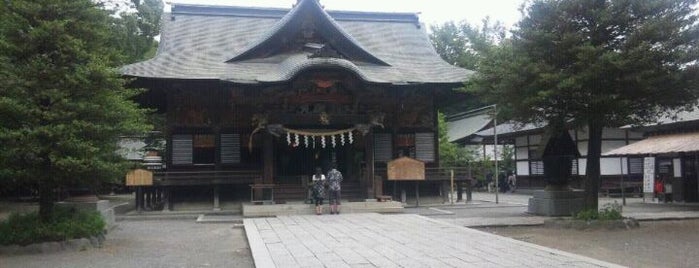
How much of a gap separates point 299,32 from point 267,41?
132 cm

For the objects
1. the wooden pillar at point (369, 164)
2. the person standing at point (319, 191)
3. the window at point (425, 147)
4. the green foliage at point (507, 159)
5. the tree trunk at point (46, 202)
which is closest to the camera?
→ the tree trunk at point (46, 202)

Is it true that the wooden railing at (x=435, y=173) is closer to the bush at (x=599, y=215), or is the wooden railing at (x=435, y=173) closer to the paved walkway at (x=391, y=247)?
the paved walkway at (x=391, y=247)

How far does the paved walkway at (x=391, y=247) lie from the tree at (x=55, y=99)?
3838 millimetres

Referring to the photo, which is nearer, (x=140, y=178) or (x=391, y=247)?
(x=391, y=247)

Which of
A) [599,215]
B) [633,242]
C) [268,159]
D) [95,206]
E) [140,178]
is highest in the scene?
[268,159]

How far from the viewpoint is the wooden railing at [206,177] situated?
2117 centimetres

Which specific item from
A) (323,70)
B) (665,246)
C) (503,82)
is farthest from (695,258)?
(323,70)

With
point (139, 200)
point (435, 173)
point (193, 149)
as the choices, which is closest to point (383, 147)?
point (435, 173)

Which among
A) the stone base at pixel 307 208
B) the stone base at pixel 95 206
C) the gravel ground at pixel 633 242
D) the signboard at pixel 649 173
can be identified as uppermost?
the signboard at pixel 649 173

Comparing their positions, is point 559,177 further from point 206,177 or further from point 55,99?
point 55,99

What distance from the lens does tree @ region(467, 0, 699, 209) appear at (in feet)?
46.9

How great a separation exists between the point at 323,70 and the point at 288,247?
10641mm

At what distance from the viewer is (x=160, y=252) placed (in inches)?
461

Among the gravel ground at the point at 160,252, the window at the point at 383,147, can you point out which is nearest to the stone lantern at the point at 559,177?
the window at the point at 383,147
